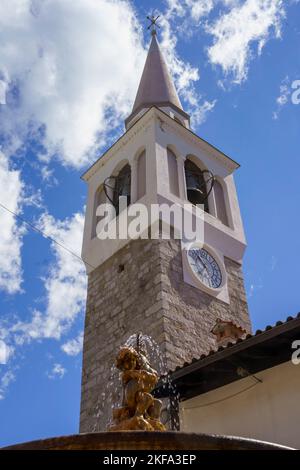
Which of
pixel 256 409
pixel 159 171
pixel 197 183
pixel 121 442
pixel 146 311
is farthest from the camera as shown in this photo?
pixel 197 183

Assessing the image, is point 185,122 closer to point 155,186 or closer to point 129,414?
point 155,186

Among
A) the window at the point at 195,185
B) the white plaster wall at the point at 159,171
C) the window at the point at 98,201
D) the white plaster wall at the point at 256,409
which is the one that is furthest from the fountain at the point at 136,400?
the window at the point at 98,201

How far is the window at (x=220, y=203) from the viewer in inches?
493

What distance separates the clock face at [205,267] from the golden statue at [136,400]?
6.56 metres

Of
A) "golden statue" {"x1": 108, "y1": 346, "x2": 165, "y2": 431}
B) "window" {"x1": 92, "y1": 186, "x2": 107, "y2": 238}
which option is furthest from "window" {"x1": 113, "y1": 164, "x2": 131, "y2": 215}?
"golden statue" {"x1": 108, "y1": 346, "x2": 165, "y2": 431}

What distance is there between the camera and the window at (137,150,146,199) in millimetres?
11688

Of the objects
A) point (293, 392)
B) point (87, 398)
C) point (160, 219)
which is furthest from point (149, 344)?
point (293, 392)

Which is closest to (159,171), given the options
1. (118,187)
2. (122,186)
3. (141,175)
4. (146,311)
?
(141,175)

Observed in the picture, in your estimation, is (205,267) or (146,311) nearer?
(146,311)

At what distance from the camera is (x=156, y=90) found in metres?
15.7

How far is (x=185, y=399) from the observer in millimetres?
6691

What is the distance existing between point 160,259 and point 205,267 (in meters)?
1.35

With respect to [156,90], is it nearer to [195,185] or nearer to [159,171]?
[195,185]

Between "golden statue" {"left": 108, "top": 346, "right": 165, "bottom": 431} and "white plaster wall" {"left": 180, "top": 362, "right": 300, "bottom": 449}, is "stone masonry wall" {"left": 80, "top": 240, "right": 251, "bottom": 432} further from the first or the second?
"golden statue" {"left": 108, "top": 346, "right": 165, "bottom": 431}
